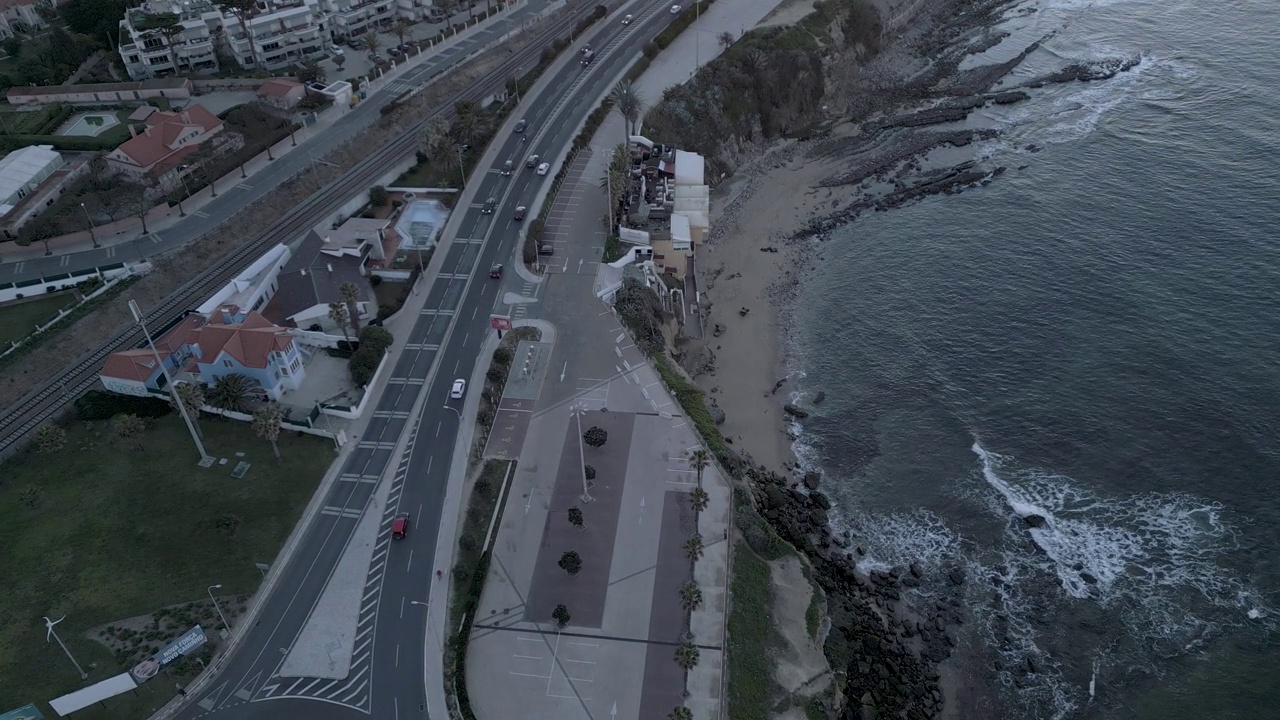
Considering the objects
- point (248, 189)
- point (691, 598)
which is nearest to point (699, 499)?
point (691, 598)

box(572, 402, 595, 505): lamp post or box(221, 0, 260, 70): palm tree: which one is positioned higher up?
box(221, 0, 260, 70): palm tree

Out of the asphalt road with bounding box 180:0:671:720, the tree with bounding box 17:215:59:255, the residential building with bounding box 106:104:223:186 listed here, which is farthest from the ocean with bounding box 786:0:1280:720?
the tree with bounding box 17:215:59:255

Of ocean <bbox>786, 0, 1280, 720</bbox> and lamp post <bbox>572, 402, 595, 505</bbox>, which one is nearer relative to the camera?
ocean <bbox>786, 0, 1280, 720</bbox>

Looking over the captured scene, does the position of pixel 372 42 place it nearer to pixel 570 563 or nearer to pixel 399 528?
pixel 399 528

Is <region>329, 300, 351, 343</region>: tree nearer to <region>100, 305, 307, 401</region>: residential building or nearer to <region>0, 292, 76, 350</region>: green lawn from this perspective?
<region>100, 305, 307, 401</region>: residential building

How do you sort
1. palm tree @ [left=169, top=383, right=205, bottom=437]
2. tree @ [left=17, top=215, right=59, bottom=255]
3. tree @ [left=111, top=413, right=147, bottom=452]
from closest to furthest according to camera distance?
tree @ [left=111, top=413, right=147, bottom=452] → palm tree @ [left=169, top=383, right=205, bottom=437] → tree @ [left=17, top=215, right=59, bottom=255]

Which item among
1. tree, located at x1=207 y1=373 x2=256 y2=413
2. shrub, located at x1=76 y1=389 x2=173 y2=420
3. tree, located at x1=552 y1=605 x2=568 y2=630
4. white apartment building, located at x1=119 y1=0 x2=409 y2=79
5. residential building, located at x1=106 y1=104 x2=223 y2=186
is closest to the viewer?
tree, located at x1=552 y1=605 x2=568 y2=630

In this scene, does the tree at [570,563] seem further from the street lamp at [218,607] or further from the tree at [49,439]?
the tree at [49,439]

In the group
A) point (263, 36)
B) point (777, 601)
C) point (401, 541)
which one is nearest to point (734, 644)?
point (777, 601)
